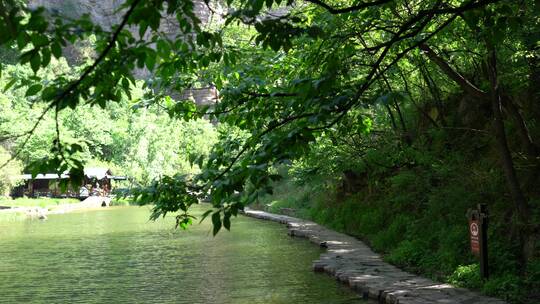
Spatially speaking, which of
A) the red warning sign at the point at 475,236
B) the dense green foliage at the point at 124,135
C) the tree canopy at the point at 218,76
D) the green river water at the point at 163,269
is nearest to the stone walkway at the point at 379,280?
the green river water at the point at 163,269

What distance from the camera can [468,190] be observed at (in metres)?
11.9

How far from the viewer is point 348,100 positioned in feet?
14.5

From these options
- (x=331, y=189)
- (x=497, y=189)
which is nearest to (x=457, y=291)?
(x=497, y=189)

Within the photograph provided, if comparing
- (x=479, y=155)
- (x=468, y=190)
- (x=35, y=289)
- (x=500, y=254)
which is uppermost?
Answer: (x=479, y=155)

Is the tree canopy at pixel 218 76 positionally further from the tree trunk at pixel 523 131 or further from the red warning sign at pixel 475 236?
the red warning sign at pixel 475 236

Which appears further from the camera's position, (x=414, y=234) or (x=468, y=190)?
(x=414, y=234)

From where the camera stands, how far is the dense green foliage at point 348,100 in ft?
11.7

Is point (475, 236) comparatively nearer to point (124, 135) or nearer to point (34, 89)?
point (34, 89)

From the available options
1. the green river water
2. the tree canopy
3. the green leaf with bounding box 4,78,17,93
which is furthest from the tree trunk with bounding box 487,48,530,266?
the green leaf with bounding box 4,78,17,93

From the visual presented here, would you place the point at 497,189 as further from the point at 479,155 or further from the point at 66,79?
the point at 66,79

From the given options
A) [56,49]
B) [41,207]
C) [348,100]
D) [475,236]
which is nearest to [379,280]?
[475,236]

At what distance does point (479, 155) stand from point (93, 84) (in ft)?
36.4

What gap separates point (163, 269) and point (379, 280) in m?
5.89

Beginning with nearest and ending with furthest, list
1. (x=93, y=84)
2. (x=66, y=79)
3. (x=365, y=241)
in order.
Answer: (x=93, y=84) → (x=66, y=79) → (x=365, y=241)
